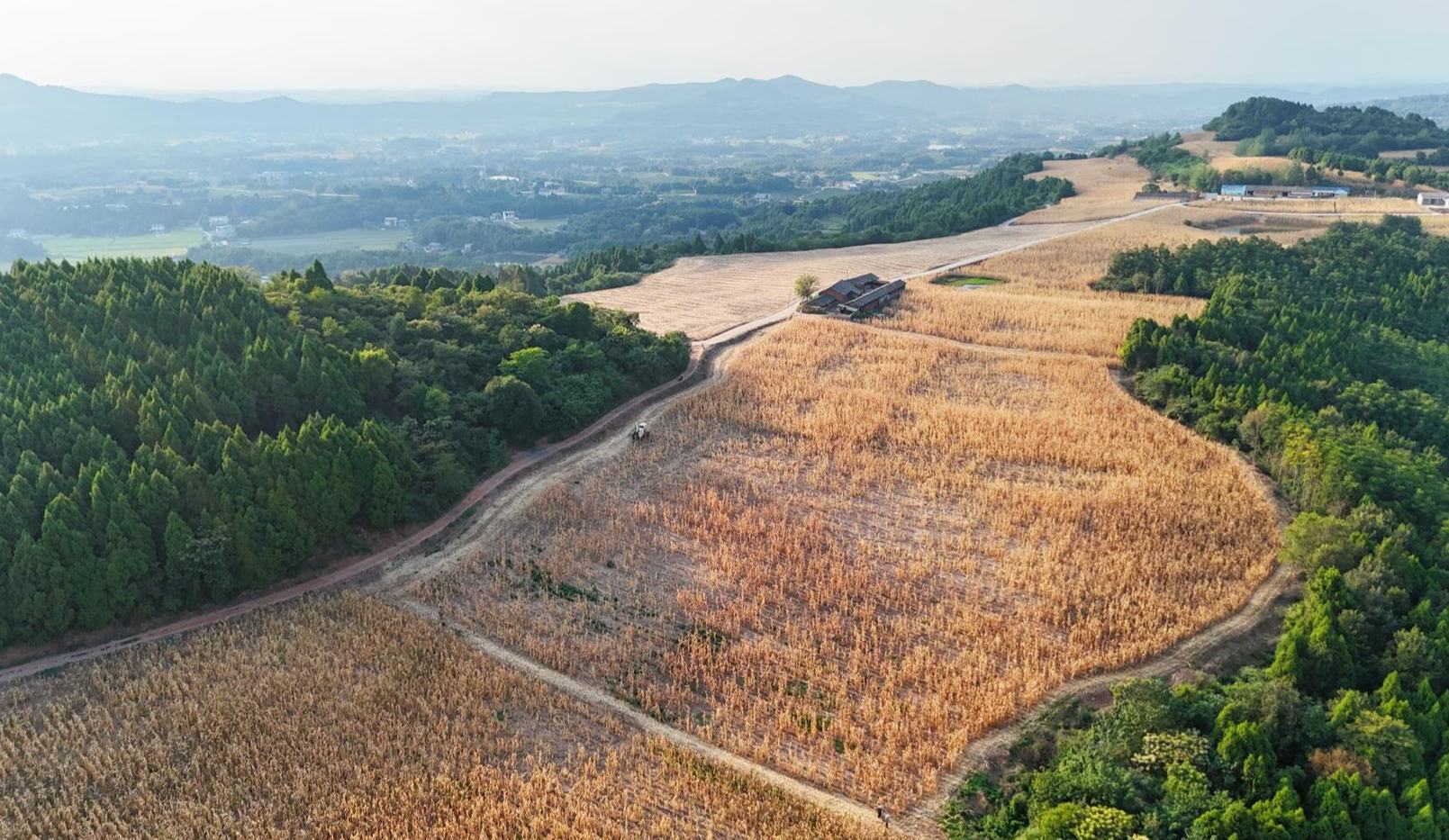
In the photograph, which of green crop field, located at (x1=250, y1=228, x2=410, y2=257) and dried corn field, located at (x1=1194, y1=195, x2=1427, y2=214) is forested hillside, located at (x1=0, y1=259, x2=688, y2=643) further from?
green crop field, located at (x1=250, y1=228, x2=410, y2=257)

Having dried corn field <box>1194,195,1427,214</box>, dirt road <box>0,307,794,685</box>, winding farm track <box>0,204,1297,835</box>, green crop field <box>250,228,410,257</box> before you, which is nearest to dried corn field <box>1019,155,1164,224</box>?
dried corn field <box>1194,195,1427,214</box>

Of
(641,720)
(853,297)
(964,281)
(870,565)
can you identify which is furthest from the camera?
(964,281)

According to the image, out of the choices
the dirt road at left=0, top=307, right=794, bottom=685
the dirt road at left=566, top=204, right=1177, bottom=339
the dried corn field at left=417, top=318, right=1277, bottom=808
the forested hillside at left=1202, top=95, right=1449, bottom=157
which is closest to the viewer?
the dried corn field at left=417, top=318, right=1277, bottom=808

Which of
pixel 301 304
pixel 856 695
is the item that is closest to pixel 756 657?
pixel 856 695

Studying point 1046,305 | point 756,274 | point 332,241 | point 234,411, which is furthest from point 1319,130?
point 332,241

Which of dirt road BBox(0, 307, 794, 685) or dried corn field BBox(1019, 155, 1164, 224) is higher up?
dried corn field BBox(1019, 155, 1164, 224)

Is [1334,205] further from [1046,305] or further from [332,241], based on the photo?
[332,241]

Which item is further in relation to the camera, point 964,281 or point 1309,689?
point 964,281
